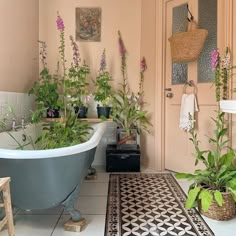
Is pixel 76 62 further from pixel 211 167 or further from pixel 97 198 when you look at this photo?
pixel 211 167

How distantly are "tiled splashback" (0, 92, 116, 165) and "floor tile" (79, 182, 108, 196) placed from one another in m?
0.81

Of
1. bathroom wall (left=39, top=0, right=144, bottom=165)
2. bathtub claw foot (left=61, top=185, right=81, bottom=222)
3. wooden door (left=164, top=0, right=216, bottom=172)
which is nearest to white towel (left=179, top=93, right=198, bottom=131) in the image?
wooden door (left=164, top=0, right=216, bottom=172)

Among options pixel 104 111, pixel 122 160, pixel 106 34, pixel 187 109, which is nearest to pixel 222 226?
pixel 187 109

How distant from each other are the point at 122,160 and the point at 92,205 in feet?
3.30

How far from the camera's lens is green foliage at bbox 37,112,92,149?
6.62 feet

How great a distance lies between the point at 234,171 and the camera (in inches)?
73.1

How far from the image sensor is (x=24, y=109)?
2.88 metres

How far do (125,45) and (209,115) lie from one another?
1471 millimetres

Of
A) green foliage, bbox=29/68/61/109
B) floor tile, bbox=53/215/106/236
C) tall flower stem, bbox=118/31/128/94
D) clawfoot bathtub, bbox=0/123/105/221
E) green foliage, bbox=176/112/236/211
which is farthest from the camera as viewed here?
tall flower stem, bbox=118/31/128/94

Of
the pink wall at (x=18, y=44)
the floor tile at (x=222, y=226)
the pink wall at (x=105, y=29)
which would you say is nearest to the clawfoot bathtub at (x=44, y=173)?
the floor tile at (x=222, y=226)

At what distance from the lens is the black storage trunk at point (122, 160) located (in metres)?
3.00

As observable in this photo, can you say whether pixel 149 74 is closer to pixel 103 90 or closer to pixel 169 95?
pixel 169 95

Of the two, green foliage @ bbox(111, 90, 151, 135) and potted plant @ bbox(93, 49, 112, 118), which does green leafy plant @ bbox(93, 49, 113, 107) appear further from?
green foliage @ bbox(111, 90, 151, 135)

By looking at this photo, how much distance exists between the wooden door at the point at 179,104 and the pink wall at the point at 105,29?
52 cm
